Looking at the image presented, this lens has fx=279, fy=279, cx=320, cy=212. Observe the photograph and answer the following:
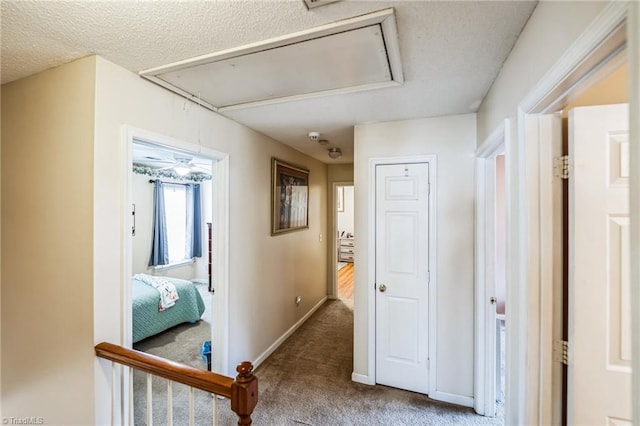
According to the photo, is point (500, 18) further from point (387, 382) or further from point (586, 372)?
point (387, 382)

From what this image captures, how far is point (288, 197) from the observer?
3449 mm

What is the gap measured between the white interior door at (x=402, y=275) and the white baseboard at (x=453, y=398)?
0.10 meters

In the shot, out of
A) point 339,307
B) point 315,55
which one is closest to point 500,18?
point 315,55

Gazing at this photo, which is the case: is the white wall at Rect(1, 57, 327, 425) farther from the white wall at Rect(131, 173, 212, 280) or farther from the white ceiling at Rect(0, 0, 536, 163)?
the white wall at Rect(131, 173, 212, 280)

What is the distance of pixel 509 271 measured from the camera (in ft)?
4.59

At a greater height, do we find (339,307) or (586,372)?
(586,372)

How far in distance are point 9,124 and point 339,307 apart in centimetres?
423

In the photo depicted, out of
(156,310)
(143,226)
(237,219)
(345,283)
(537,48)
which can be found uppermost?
(537,48)

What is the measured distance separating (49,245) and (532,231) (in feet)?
7.91

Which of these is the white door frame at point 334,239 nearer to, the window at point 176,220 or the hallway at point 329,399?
the hallway at point 329,399

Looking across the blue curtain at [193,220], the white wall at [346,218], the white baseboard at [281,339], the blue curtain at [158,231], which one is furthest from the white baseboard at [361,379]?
the white wall at [346,218]

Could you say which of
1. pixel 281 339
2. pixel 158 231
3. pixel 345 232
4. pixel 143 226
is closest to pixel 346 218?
pixel 345 232

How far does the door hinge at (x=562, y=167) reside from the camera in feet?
3.63

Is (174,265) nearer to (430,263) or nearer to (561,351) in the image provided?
(430,263)
